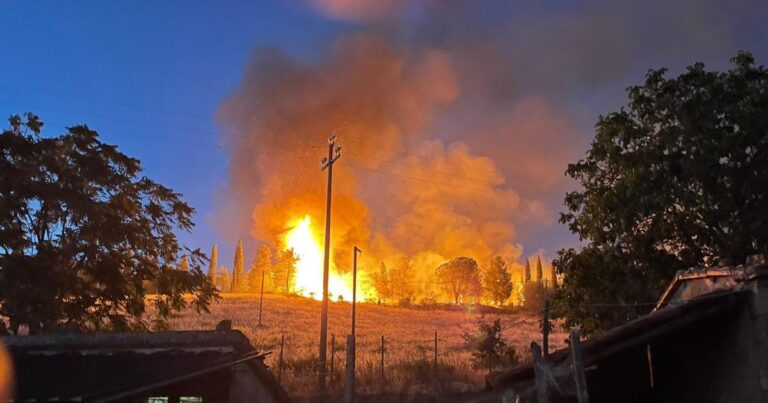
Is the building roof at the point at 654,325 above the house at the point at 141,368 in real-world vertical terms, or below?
above

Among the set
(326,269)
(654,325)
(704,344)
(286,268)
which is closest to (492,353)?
(326,269)

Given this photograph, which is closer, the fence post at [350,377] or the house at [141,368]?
the house at [141,368]

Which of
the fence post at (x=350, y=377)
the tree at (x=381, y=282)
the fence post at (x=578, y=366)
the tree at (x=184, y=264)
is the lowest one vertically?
the fence post at (x=350, y=377)

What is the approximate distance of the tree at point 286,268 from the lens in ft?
326

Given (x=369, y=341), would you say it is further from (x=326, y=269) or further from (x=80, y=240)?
(x=80, y=240)

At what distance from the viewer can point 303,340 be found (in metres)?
44.5

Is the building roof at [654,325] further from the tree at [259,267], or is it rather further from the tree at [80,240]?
the tree at [259,267]

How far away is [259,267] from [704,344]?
382 feet

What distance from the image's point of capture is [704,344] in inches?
489

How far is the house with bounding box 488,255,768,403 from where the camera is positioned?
10562 millimetres

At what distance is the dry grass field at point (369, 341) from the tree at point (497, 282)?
25.6 meters

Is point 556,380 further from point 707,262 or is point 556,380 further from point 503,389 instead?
point 707,262

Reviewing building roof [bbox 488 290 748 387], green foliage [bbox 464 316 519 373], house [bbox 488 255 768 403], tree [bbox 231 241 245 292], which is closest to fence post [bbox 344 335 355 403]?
house [bbox 488 255 768 403]

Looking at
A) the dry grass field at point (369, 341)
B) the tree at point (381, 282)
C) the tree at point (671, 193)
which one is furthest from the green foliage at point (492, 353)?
the tree at point (381, 282)
